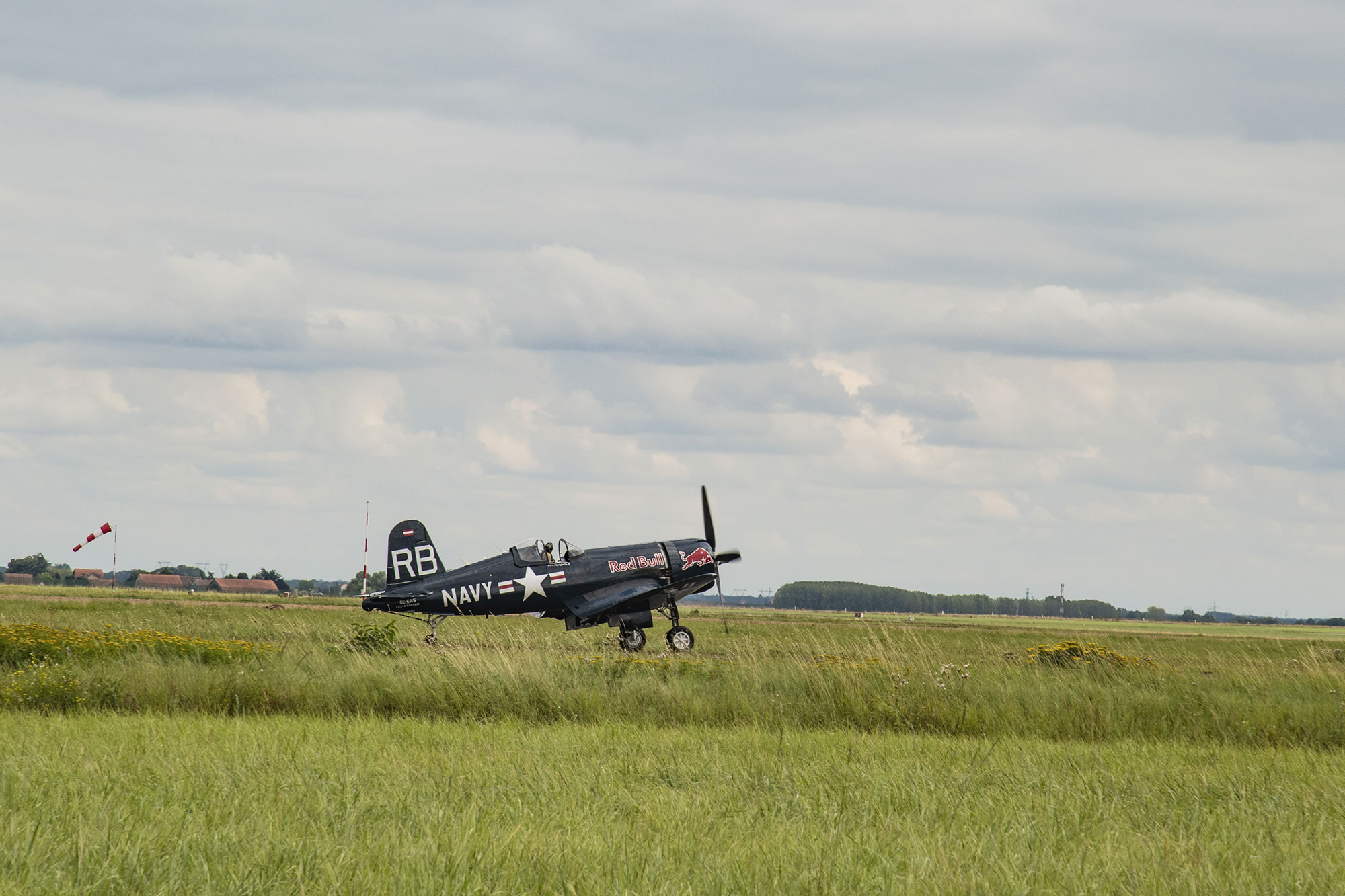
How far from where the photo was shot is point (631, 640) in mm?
26984

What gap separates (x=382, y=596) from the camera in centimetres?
2716

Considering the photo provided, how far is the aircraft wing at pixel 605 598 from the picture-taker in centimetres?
2742

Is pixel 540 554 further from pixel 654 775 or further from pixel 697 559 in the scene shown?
pixel 654 775

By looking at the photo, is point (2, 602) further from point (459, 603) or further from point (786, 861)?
point (786, 861)

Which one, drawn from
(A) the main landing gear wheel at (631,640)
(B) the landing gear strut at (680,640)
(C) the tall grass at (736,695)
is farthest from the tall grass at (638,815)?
(A) the main landing gear wheel at (631,640)

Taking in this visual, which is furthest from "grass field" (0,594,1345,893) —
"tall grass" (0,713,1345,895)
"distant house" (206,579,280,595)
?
"distant house" (206,579,280,595)

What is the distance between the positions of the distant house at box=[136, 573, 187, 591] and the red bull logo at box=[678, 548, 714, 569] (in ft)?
417

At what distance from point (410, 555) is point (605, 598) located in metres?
5.48

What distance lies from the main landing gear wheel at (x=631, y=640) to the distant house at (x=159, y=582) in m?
128

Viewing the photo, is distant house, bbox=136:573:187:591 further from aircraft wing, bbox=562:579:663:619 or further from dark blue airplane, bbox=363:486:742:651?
aircraft wing, bbox=562:579:663:619

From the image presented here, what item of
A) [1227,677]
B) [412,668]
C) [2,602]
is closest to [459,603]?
[412,668]

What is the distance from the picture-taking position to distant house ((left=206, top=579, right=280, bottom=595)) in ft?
468

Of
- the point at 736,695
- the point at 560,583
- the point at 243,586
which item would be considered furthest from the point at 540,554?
the point at 243,586

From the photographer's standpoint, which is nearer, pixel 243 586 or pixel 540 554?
pixel 540 554
